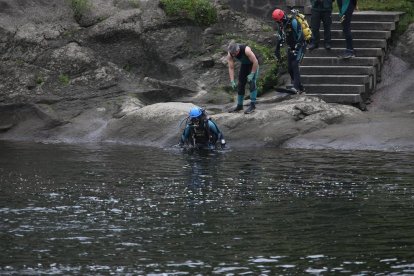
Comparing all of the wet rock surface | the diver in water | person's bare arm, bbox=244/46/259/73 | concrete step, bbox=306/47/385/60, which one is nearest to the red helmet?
person's bare arm, bbox=244/46/259/73

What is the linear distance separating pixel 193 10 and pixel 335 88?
6037mm

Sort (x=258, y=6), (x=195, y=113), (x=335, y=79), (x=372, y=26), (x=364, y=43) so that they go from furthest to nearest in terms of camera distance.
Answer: (x=258, y=6)
(x=372, y=26)
(x=364, y=43)
(x=335, y=79)
(x=195, y=113)

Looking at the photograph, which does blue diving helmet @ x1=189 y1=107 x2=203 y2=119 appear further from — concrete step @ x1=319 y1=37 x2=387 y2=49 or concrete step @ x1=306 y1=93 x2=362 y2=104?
concrete step @ x1=319 y1=37 x2=387 y2=49

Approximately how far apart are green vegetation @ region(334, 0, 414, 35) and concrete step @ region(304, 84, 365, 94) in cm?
310

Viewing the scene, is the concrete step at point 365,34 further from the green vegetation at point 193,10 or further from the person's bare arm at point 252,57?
the green vegetation at point 193,10

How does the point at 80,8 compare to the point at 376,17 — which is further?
the point at 80,8

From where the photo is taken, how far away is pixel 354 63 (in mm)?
28734

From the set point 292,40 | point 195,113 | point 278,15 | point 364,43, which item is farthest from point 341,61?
point 195,113

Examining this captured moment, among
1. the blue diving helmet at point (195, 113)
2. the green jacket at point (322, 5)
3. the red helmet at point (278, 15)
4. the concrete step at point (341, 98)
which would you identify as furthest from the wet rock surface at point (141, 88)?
the green jacket at point (322, 5)

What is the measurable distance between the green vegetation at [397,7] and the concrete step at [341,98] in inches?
137

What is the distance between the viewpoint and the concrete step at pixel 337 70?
2848 centimetres

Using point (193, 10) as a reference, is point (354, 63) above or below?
below

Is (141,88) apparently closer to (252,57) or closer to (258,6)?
(252,57)

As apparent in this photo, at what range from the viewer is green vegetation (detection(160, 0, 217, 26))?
104 feet
